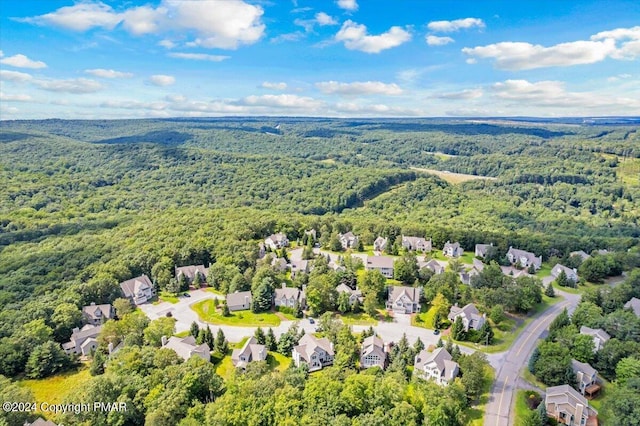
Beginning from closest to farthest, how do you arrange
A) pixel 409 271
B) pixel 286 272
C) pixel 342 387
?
1. pixel 342 387
2. pixel 409 271
3. pixel 286 272

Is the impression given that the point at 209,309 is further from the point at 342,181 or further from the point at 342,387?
the point at 342,181

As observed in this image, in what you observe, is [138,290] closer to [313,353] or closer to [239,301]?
[239,301]

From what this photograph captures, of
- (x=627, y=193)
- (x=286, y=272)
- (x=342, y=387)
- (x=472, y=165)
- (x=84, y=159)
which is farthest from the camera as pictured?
(x=472, y=165)

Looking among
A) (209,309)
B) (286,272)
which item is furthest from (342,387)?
(286,272)

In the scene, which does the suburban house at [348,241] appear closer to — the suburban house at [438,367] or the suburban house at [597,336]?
the suburban house at [438,367]

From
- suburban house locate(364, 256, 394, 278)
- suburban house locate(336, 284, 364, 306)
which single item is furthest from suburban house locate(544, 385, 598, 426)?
suburban house locate(364, 256, 394, 278)

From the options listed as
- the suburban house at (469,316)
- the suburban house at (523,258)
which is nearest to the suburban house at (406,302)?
the suburban house at (469,316)
